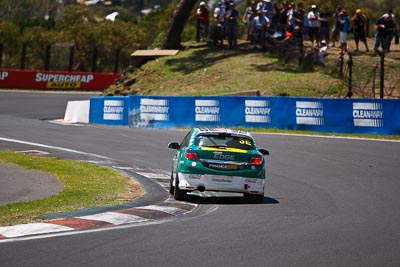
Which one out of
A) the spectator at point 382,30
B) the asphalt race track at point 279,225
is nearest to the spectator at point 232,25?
the spectator at point 382,30

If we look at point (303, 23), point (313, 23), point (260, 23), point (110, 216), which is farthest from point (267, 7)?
point (110, 216)

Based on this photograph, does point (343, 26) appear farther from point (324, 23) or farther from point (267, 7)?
point (267, 7)

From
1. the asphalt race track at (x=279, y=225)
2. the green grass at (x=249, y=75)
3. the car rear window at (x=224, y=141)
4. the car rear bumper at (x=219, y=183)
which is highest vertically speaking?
the green grass at (x=249, y=75)

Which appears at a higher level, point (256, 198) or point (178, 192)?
point (178, 192)

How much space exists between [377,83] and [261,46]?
7.59 metres

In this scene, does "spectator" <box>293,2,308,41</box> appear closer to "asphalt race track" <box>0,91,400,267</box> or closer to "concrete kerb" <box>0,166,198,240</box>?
"asphalt race track" <box>0,91,400,267</box>

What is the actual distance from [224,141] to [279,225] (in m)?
3.73

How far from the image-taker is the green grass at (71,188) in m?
13.7

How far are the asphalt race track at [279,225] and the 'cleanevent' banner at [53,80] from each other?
25.8 meters

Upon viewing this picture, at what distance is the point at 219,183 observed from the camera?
15.8m

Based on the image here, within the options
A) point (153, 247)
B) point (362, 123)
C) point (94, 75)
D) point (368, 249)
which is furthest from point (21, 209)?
point (94, 75)

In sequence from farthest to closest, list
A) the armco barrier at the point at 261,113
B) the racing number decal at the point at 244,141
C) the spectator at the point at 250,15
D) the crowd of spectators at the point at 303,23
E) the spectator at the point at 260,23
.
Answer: the spectator at the point at 250,15 < the spectator at the point at 260,23 < the crowd of spectators at the point at 303,23 < the armco barrier at the point at 261,113 < the racing number decal at the point at 244,141

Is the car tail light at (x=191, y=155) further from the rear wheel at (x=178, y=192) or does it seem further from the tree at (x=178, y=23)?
the tree at (x=178, y=23)

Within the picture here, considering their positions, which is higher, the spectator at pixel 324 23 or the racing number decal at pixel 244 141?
the spectator at pixel 324 23
